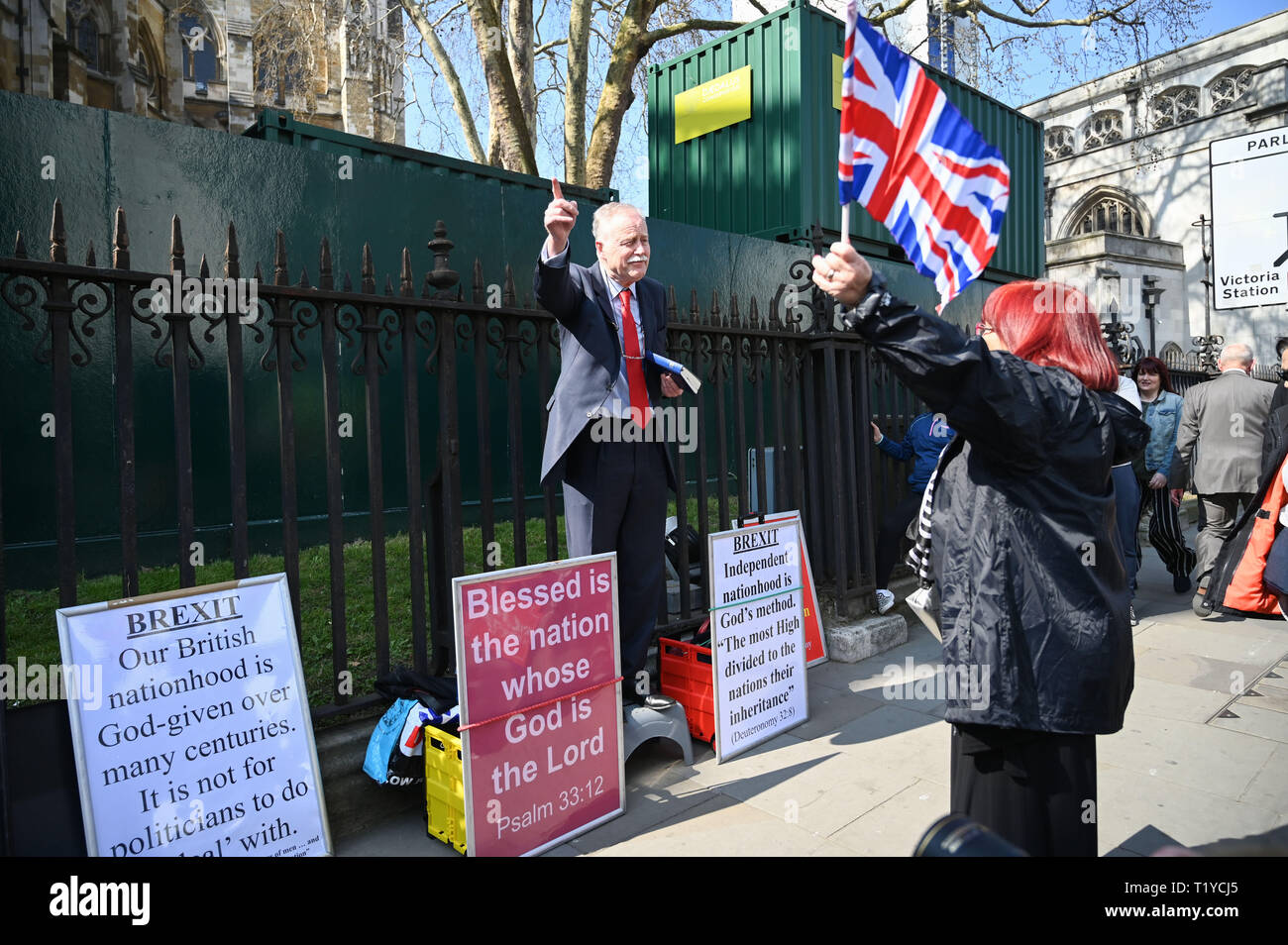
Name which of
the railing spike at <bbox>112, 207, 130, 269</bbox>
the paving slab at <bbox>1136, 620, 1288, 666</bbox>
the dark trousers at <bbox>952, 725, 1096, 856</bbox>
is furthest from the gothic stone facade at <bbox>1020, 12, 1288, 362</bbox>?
the railing spike at <bbox>112, 207, 130, 269</bbox>

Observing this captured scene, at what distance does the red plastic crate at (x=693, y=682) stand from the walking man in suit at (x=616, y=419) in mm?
259

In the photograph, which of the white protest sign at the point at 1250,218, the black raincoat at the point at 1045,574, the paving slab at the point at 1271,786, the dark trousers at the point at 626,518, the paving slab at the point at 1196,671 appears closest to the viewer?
the black raincoat at the point at 1045,574

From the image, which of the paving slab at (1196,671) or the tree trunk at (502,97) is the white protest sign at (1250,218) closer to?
the paving slab at (1196,671)

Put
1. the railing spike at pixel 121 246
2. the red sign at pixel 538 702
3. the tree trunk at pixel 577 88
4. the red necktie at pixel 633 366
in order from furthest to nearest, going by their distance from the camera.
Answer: the tree trunk at pixel 577 88 → the red necktie at pixel 633 366 → the red sign at pixel 538 702 → the railing spike at pixel 121 246

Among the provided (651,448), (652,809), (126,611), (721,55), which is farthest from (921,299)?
(126,611)

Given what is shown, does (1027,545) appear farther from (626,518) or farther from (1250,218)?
(1250,218)

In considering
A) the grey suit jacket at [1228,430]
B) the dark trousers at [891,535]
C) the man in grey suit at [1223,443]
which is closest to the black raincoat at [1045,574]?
the dark trousers at [891,535]

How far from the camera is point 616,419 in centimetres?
357

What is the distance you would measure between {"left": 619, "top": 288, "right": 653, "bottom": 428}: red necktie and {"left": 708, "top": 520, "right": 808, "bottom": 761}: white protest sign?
2.36 feet

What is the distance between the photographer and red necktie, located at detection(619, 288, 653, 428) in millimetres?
3680

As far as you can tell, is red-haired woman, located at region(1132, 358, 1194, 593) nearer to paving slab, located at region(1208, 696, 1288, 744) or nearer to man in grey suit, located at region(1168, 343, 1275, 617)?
man in grey suit, located at region(1168, 343, 1275, 617)

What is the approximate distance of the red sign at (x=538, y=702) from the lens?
2.89 m

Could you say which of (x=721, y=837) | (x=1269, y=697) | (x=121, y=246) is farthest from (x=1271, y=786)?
(x=121, y=246)
